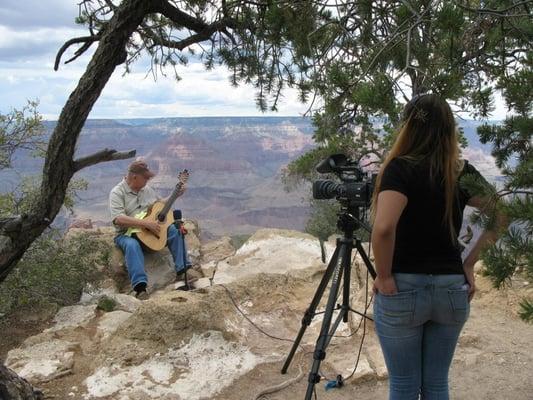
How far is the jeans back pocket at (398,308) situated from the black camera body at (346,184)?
831mm

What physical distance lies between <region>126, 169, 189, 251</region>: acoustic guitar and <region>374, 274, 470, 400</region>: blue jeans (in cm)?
414

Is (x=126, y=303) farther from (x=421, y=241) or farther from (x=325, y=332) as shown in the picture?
(x=421, y=241)

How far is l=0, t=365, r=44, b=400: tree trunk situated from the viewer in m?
2.96

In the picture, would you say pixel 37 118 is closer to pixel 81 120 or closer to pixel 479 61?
pixel 81 120

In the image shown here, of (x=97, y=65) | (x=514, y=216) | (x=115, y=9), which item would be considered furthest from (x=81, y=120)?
(x=514, y=216)

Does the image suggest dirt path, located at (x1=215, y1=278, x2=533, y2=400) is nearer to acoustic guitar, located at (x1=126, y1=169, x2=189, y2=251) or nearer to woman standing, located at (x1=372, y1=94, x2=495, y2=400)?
woman standing, located at (x1=372, y1=94, x2=495, y2=400)

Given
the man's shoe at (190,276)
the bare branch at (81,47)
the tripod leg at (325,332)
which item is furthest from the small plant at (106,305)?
the tripod leg at (325,332)

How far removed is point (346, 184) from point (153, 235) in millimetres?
3681

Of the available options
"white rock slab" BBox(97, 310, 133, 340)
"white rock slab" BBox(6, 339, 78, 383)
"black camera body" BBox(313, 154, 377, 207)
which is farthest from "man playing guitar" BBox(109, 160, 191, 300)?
"black camera body" BBox(313, 154, 377, 207)

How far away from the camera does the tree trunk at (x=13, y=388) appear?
2955 millimetres

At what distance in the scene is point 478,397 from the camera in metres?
3.48

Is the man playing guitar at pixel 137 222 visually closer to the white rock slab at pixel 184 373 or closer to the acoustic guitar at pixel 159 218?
the acoustic guitar at pixel 159 218

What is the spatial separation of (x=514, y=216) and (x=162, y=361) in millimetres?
3127

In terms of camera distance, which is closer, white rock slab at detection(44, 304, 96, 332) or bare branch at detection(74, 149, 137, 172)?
bare branch at detection(74, 149, 137, 172)
